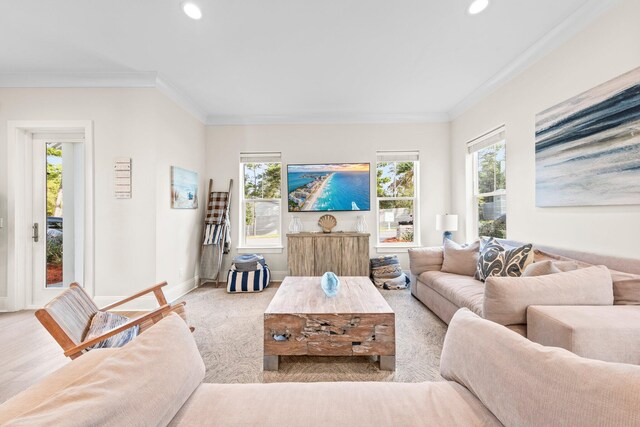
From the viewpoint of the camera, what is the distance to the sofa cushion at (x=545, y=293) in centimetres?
163

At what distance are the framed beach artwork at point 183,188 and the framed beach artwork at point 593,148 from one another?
4076mm

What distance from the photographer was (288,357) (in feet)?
6.88

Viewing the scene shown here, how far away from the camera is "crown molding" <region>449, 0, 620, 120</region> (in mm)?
2047

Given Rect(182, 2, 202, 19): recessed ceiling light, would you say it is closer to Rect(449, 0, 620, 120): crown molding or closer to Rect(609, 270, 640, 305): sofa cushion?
Rect(449, 0, 620, 120): crown molding

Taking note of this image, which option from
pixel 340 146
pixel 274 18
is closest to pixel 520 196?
pixel 340 146

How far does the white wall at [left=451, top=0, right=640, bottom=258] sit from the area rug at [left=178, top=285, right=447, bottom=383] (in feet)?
4.51

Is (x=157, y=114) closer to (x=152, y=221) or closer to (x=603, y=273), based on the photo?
(x=152, y=221)

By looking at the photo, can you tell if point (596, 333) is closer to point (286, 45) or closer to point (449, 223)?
point (449, 223)

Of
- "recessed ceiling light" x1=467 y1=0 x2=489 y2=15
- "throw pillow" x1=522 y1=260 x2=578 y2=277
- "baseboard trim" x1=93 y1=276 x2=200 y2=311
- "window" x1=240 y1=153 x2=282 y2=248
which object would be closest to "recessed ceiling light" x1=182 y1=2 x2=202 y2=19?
"recessed ceiling light" x1=467 y1=0 x2=489 y2=15

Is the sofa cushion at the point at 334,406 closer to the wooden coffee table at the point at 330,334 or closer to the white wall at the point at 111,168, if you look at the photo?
the wooden coffee table at the point at 330,334

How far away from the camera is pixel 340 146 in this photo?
4449 mm

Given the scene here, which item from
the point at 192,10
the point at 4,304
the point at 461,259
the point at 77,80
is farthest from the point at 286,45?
the point at 4,304

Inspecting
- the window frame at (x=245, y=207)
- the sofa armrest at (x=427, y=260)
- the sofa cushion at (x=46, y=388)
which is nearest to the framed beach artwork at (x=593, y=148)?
the sofa armrest at (x=427, y=260)

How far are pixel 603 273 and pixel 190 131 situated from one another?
4566mm
